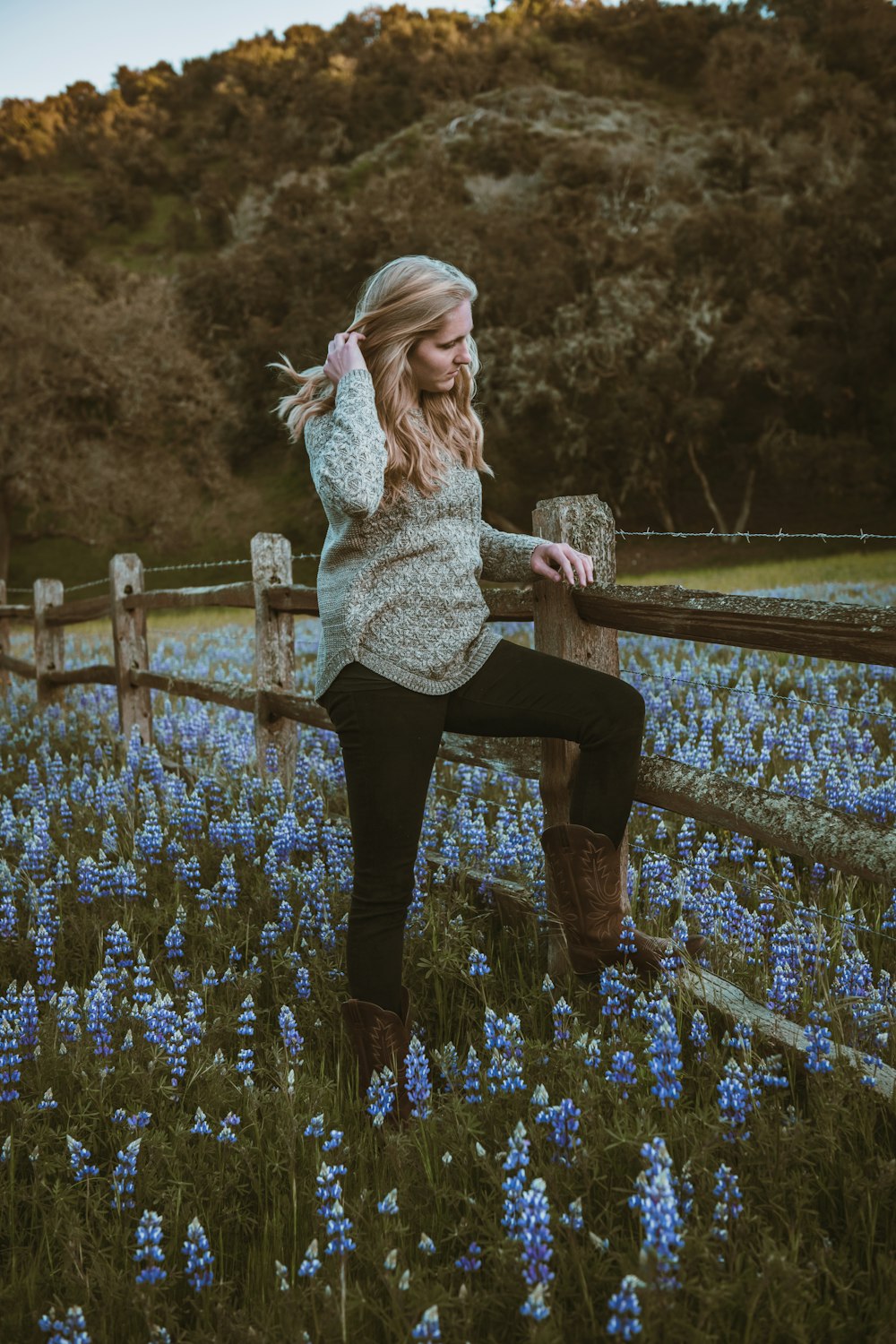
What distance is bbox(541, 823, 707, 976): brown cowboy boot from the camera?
10.5 ft

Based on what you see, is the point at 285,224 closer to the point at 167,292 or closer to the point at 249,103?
the point at 167,292

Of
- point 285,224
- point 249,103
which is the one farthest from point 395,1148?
point 249,103

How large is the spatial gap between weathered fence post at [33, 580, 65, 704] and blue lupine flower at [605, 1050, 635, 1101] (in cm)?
833

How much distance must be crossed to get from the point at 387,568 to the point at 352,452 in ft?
1.14

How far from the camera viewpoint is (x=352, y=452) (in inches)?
109

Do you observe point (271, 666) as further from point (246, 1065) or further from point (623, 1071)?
point (623, 1071)

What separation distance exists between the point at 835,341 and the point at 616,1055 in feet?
114

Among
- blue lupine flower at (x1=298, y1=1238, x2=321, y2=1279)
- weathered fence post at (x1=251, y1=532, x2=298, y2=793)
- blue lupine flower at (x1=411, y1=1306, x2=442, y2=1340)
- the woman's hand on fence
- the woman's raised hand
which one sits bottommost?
blue lupine flower at (x1=298, y1=1238, x2=321, y2=1279)

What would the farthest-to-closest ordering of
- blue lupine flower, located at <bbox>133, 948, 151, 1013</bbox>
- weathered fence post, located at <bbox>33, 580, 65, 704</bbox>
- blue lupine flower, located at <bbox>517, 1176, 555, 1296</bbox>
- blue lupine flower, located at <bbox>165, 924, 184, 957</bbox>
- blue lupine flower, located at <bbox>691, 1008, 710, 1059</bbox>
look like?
weathered fence post, located at <bbox>33, 580, 65, 704</bbox>, blue lupine flower, located at <bbox>165, 924, 184, 957</bbox>, blue lupine flower, located at <bbox>133, 948, 151, 1013</bbox>, blue lupine flower, located at <bbox>691, 1008, 710, 1059</bbox>, blue lupine flower, located at <bbox>517, 1176, 555, 1296</bbox>

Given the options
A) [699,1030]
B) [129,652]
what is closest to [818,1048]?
[699,1030]

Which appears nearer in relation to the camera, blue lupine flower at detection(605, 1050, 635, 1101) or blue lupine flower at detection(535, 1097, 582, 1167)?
blue lupine flower at detection(535, 1097, 582, 1167)

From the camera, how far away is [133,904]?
427 centimetres

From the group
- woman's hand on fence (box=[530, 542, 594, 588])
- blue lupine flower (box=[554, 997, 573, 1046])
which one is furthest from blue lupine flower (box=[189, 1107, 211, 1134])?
woman's hand on fence (box=[530, 542, 594, 588])

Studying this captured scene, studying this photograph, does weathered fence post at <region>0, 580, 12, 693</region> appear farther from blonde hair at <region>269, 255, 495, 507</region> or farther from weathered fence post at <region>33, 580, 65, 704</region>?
blonde hair at <region>269, 255, 495, 507</region>
